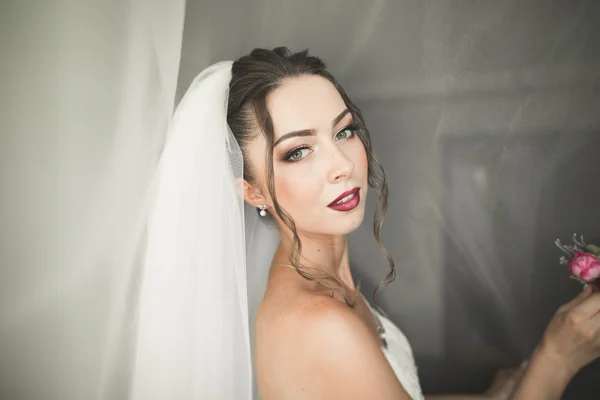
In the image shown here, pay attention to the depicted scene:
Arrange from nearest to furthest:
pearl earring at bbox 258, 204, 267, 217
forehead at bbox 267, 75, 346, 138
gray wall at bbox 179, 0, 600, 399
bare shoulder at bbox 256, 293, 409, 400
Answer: bare shoulder at bbox 256, 293, 409, 400
forehead at bbox 267, 75, 346, 138
pearl earring at bbox 258, 204, 267, 217
gray wall at bbox 179, 0, 600, 399

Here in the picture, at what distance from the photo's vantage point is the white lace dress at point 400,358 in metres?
1.13


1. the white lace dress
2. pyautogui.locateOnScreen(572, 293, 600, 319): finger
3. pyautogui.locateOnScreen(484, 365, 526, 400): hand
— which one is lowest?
pyautogui.locateOnScreen(484, 365, 526, 400): hand

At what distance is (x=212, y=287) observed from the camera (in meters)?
0.96

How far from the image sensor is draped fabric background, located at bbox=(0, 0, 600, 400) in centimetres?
104

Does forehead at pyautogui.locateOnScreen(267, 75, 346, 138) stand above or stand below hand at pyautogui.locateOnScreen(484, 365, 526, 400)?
above

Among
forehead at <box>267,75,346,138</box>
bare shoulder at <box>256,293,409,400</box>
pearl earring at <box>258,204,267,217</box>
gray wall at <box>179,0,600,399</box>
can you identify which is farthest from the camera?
gray wall at <box>179,0,600,399</box>

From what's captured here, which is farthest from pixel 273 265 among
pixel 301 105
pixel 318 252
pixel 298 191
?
pixel 301 105

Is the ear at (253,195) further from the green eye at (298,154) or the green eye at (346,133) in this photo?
the green eye at (346,133)

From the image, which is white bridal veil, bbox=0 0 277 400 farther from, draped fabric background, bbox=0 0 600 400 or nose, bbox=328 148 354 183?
nose, bbox=328 148 354 183

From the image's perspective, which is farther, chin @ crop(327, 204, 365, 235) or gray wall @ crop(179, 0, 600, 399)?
gray wall @ crop(179, 0, 600, 399)

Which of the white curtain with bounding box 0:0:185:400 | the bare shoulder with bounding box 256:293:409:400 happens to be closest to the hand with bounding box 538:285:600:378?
the bare shoulder with bounding box 256:293:409:400

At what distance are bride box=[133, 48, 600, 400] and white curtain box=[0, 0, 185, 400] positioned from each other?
150 millimetres

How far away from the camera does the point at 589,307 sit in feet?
3.38

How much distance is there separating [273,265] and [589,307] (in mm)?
841
